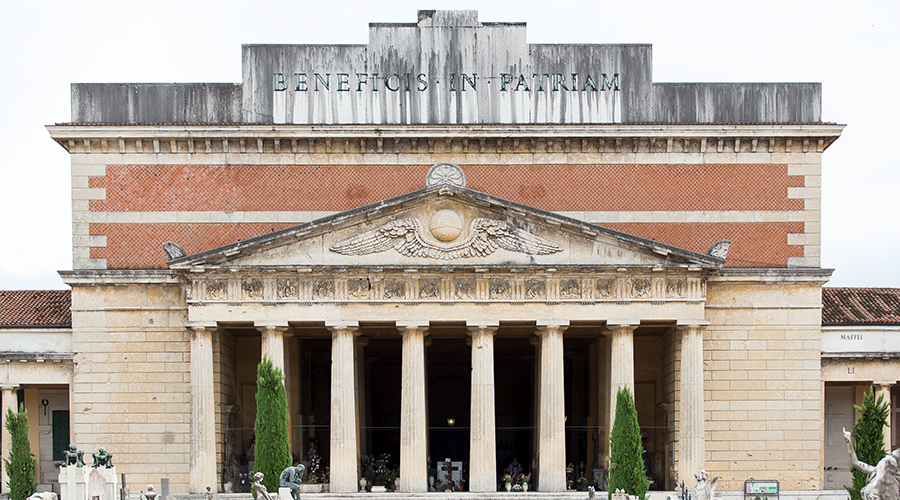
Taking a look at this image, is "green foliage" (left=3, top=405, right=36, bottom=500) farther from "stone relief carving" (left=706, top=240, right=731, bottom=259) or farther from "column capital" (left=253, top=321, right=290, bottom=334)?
"stone relief carving" (left=706, top=240, right=731, bottom=259)

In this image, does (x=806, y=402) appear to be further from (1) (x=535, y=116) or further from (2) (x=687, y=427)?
(1) (x=535, y=116)

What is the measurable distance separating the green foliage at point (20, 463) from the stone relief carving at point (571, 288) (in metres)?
19.7

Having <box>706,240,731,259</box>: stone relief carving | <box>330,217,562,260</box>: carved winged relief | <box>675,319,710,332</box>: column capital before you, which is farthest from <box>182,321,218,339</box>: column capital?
<box>706,240,731,259</box>: stone relief carving

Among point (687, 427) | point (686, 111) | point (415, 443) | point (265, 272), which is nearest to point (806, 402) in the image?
point (687, 427)

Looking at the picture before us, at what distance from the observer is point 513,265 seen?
40.5 metres

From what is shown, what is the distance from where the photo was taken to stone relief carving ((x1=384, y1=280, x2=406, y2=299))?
4075 centimetres

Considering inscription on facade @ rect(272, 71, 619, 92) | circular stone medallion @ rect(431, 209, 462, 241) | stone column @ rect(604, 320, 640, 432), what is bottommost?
stone column @ rect(604, 320, 640, 432)

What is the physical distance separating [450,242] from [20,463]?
56.0 ft

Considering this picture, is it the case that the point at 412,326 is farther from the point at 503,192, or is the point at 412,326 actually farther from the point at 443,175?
the point at 503,192

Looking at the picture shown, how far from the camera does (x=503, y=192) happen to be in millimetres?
45125

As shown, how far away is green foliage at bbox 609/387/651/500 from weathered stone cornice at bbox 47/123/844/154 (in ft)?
42.9

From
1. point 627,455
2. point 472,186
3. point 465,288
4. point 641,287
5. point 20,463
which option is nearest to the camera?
point 627,455

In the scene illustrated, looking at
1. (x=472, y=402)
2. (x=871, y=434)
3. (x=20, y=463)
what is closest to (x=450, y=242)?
(x=472, y=402)

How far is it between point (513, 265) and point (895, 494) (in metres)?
21.1
